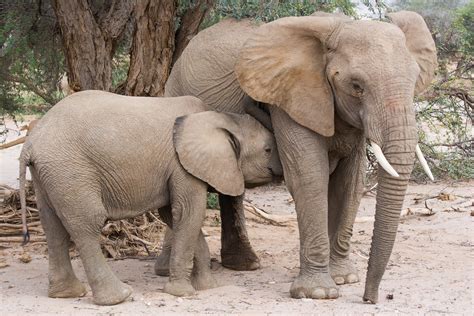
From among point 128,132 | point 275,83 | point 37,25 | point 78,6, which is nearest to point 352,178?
point 275,83

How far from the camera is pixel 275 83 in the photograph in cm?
564

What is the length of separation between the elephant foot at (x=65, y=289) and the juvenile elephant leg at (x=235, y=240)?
137 cm

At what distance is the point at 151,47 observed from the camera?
7672mm

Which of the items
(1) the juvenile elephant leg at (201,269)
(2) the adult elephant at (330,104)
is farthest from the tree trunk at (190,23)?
(1) the juvenile elephant leg at (201,269)

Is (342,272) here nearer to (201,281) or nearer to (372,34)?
(201,281)

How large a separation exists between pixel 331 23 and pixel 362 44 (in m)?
0.35

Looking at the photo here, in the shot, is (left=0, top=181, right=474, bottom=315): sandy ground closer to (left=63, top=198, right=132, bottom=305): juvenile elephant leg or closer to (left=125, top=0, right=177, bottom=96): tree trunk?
(left=63, top=198, right=132, bottom=305): juvenile elephant leg

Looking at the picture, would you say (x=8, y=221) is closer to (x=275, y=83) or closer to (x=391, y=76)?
(x=275, y=83)

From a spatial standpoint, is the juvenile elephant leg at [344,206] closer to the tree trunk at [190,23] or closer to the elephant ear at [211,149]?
the elephant ear at [211,149]

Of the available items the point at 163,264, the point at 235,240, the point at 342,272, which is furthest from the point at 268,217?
the point at 342,272

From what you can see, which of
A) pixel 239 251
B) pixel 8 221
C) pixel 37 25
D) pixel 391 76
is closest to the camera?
pixel 391 76

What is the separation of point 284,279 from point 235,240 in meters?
0.59

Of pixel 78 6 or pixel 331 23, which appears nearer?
pixel 331 23

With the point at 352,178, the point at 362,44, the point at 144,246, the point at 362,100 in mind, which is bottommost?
the point at 144,246
